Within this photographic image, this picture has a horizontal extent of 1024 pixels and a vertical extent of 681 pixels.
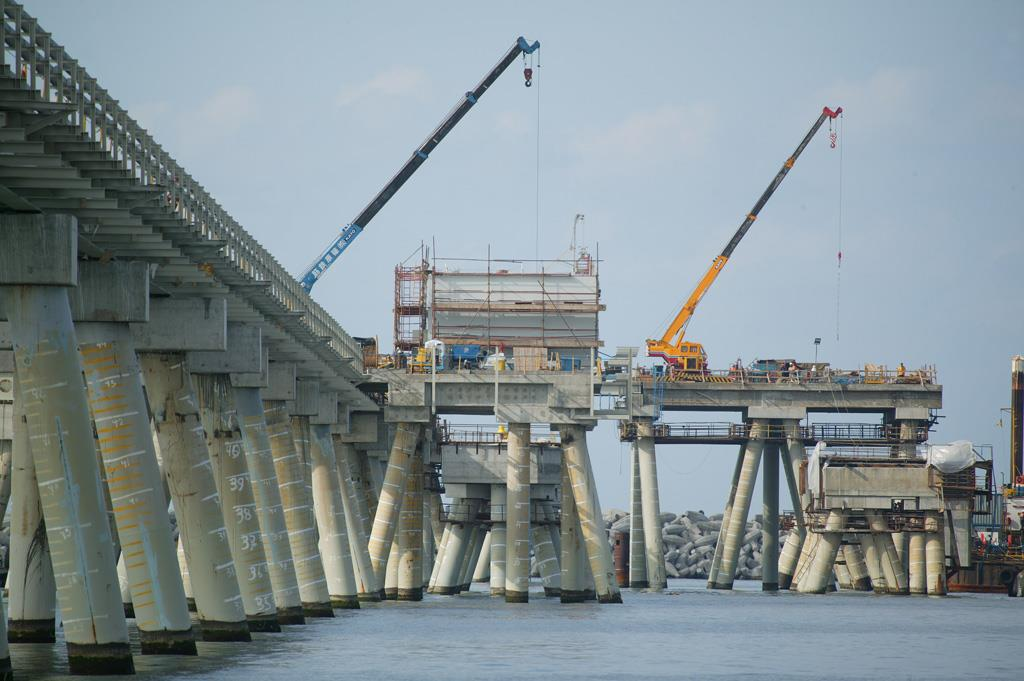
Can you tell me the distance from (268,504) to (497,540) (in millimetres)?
51133

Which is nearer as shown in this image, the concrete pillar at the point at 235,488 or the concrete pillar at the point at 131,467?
the concrete pillar at the point at 131,467

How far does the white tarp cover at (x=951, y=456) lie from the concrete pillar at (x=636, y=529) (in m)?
18.4

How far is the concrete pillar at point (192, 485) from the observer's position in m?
48.8

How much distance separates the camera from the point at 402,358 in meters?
102

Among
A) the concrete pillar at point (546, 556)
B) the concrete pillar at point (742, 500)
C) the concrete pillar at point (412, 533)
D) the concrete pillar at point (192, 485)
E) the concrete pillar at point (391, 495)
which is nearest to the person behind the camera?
the concrete pillar at point (192, 485)

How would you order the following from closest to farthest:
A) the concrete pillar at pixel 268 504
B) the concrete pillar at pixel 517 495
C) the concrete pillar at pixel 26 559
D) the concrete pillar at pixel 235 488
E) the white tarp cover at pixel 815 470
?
1. the concrete pillar at pixel 26 559
2. the concrete pillar at pixel 235 488
3. the concrete pillar at pixel 268 504
4. the concrete pillar at pixel 517 495
5. the white tarp cover at pixel 815 470

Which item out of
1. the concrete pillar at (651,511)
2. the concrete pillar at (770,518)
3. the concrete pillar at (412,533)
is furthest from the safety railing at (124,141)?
the concrete pillar at (770,518)

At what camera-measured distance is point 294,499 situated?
69.4 m

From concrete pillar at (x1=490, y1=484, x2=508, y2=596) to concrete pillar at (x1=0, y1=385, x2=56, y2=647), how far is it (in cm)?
5741

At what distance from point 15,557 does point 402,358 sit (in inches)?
2075

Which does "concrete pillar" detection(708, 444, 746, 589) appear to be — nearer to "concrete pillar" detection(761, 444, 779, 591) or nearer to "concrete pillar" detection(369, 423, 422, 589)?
"concrete pillar" detection(761, 444, 779, 591)

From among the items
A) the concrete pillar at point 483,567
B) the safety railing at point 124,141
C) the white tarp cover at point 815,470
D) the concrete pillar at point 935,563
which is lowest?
the concrete pillar at point 483,567

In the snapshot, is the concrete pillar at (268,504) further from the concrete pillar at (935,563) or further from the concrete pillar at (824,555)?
the concrete pillar at (935,563)

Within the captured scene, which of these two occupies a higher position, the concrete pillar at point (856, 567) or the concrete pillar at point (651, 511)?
the concrete pillar at point (651, 511)
